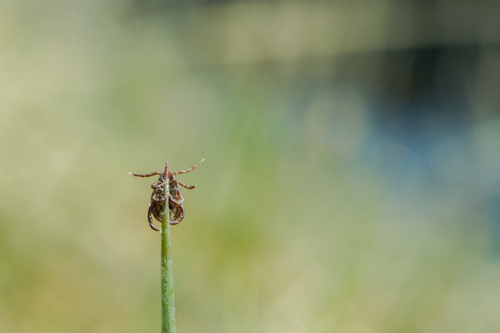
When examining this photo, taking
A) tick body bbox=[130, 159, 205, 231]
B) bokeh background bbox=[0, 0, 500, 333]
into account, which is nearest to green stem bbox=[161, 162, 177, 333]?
tick body bbox=[130, 159, 205, 231]

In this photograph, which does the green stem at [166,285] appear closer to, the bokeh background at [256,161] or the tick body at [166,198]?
the tick body at [166,198]

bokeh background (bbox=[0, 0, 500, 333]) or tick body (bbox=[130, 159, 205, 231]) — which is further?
bokeh background (bbox=[0, 0, 500, 333])

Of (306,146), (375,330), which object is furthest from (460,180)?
(375,330)

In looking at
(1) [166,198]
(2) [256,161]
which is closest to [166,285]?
(1) [166,198]

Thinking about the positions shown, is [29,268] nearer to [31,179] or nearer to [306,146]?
[31,179]

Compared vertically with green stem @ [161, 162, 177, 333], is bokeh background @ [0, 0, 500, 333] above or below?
above

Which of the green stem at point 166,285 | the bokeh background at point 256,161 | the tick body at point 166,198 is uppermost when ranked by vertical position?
the bokeh background at point 256,161

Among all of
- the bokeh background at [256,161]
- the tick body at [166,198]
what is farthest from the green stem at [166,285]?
the bokeh background at [256,161]

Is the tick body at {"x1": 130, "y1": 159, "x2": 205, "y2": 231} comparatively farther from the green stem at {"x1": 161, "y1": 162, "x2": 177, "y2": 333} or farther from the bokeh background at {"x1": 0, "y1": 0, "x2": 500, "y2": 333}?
the bokeh background at {"x1": 0, "y1": 0, "x2": 500, "y2": 333}
